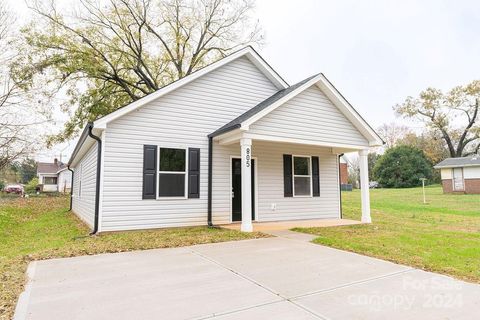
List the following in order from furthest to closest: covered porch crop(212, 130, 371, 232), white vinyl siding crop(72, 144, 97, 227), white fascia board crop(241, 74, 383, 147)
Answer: covered porch crop(212, 130, 371, 232), white vinyl siding crop(72, 144, 97, 227), white fascia board crop(241, 74, 383, 147)

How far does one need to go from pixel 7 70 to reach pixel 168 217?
38.7 ft

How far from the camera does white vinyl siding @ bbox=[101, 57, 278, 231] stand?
808 centimetres

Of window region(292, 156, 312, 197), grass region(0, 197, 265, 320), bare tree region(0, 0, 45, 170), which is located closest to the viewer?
grass region(0, 197, 265, 320)

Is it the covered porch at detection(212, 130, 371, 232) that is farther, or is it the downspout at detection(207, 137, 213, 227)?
the covered porch at detection(212, 130, 371, 232)

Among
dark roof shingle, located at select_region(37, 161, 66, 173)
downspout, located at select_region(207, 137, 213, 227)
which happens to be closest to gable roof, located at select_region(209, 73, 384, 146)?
downspout, located at select_region(207, 137, 213, 227)

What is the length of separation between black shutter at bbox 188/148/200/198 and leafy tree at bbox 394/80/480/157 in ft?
113

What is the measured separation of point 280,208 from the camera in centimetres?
1052

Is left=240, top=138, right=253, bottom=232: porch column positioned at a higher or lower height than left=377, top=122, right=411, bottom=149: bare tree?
lower

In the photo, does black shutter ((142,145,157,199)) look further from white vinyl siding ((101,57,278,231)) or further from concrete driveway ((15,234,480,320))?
concrete driveway ((15,234,480,320))

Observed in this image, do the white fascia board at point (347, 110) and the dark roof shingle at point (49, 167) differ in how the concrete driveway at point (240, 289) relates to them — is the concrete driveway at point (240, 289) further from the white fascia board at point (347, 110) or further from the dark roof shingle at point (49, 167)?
the dark roof shingle at point (49, 167)

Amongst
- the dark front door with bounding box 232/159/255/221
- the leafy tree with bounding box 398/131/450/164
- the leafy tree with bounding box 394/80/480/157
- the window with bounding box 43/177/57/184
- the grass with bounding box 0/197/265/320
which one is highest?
the leafy tree with bounding box 394/80/480/157

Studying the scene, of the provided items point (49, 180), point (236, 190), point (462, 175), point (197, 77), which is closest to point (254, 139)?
point (236, 190)

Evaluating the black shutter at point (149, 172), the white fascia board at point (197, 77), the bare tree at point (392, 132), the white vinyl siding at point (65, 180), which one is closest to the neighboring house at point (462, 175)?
the white fascia board at point (197, 77)

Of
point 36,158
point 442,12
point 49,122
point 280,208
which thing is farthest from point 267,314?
point 36,158
